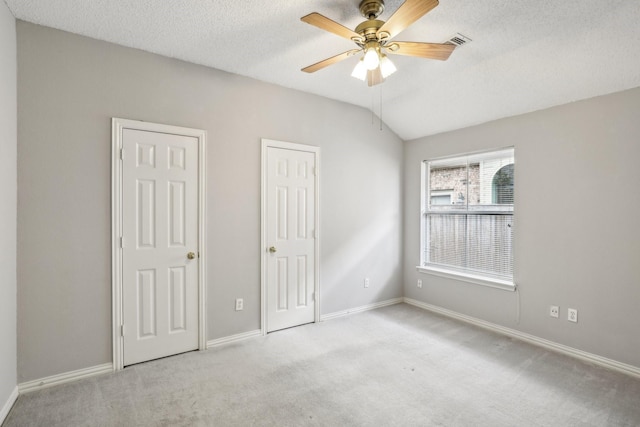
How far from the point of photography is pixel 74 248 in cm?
253

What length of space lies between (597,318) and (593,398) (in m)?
0.85

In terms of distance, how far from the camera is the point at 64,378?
97.9 inches

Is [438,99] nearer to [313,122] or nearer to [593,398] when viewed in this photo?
[313,122]

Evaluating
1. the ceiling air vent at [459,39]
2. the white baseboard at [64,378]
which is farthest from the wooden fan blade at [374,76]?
the white baseboard at [64,378]

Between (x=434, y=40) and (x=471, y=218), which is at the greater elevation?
(x=434, y=40)

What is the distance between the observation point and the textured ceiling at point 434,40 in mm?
2170

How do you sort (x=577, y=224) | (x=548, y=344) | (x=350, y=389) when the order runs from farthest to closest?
(x=548, y=344) < (x=577, y=224) < (x=350, y=389)

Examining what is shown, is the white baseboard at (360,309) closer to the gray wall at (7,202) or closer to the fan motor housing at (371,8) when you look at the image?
the gray wall at (7,202)

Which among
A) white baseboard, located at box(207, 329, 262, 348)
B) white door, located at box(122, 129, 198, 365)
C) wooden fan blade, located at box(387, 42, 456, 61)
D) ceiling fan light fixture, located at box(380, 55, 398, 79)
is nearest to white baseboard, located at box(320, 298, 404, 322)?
white baseboard, located at box(207, 329, 262, 348)

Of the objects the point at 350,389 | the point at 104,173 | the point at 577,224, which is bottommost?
the point at 350,389

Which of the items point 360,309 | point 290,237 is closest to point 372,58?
point 290,237

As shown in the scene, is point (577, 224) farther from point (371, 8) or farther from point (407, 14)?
point (371, 8)

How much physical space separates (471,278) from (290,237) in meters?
2.20

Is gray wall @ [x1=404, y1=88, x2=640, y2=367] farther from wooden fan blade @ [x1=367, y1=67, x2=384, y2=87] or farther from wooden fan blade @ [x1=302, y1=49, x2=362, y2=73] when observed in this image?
wooden fan blade @ [x1=302, y1=49, x2=362, y2=73]
